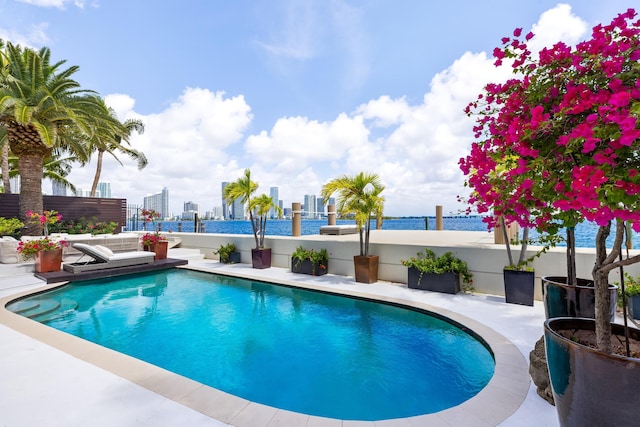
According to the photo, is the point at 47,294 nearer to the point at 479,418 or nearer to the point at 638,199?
the point at 479,418

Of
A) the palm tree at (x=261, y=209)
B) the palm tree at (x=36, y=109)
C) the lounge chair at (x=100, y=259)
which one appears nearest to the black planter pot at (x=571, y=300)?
the palm tree at (x=261, y=209)

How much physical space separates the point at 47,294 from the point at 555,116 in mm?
9176

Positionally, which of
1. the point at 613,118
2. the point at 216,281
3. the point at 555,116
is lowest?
the point at 216,281

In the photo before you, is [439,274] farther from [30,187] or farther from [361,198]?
[30,187]

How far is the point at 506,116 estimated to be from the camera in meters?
1.99

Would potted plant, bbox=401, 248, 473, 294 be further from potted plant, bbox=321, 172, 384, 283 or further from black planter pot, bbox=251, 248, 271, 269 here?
black planter pot, bbox=251, 248, 271, 269

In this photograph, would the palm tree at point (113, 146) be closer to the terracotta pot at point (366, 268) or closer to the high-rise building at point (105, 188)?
the terracotta pot at point (366, 268)

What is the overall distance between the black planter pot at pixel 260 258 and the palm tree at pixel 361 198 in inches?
117

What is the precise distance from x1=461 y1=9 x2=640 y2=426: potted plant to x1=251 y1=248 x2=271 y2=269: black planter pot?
302 inches

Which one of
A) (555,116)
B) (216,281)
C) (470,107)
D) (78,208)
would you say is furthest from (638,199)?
(78,208)

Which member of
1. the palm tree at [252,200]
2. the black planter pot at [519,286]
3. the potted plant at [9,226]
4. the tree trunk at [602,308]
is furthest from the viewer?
the potted plant at [9,226]

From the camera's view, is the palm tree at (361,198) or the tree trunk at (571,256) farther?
the palm tree at (361,198)

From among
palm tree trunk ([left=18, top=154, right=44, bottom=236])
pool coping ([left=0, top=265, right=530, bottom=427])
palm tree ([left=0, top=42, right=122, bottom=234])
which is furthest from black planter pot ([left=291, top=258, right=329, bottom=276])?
palm tree trunk ([left=18, top=154, right=44, bottom=236])

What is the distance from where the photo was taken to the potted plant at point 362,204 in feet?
24.1
